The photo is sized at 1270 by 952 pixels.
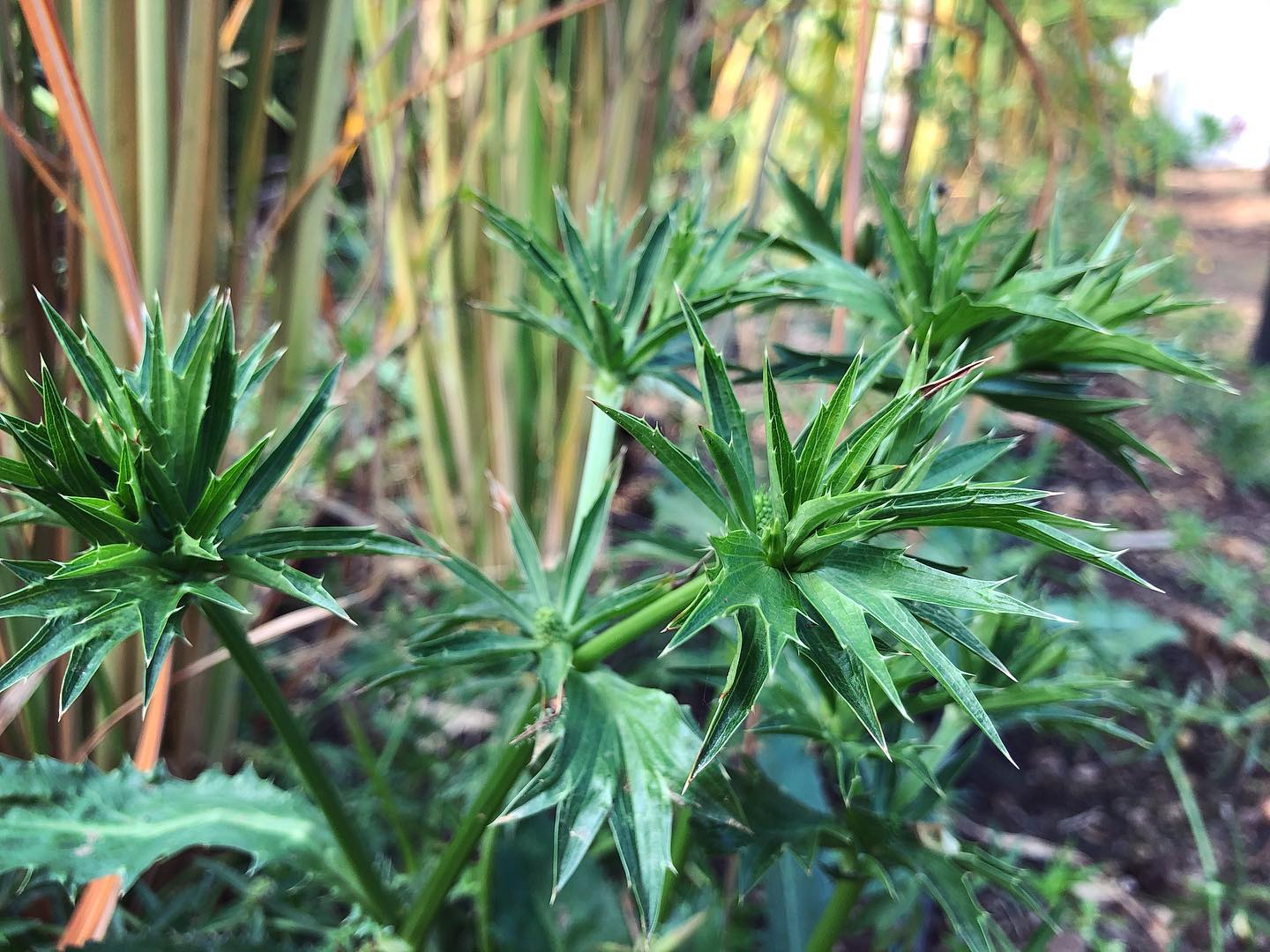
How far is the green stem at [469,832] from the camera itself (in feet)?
1.58

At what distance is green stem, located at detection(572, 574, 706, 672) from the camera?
0.39m

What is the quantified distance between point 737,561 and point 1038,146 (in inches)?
111

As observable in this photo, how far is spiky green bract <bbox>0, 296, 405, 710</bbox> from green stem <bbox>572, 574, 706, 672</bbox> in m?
0.12

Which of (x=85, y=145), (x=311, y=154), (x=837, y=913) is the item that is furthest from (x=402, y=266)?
(x=837, y=913)

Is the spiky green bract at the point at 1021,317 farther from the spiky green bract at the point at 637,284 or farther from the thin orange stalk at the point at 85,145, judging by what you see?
the thin orange stalk at the point at 85,145

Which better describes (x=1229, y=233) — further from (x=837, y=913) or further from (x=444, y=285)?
(x=837, y=913)

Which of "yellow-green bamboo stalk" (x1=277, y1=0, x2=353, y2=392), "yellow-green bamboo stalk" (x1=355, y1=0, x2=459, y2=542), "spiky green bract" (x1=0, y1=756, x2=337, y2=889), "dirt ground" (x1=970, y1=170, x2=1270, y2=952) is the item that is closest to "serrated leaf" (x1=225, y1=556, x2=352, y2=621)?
"spiky green bract" (x1=0, y1=756, x2=337, y2=889)

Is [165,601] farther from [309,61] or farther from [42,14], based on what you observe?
[309,61]

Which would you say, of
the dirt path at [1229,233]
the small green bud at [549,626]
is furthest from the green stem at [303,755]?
the dirt path at [1229,233]

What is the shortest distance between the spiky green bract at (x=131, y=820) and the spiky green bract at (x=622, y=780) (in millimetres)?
270

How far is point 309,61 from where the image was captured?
35.2 inches

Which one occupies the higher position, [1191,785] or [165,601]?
[165,601]

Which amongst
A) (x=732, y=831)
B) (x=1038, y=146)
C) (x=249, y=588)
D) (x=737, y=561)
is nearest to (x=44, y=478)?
(x=737, y=561)

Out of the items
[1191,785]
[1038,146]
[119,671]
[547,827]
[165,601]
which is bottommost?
[1191,785]
